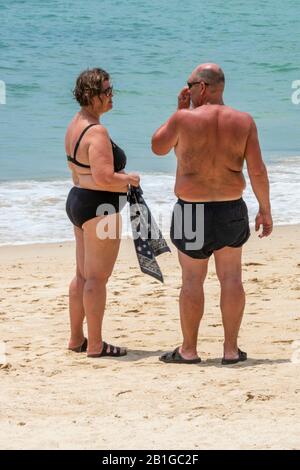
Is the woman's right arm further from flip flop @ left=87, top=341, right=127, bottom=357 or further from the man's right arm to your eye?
flip flop @ left=87, top=341, right=127, bottom=357

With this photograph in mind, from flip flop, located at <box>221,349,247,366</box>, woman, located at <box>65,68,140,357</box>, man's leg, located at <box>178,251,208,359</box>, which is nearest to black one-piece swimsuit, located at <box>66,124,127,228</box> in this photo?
woman, located at <box>65,68,140,357</box>

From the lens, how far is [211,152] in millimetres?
5527

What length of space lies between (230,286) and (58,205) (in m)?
5.98

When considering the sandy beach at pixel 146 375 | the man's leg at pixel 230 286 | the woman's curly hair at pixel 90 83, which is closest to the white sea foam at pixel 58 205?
the sandy beach at pixel 146 375

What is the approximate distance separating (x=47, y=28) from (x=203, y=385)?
25.3m

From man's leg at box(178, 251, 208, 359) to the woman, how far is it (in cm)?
46

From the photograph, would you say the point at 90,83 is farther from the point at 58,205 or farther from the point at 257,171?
the point at 58,205

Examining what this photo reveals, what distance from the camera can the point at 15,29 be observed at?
28.7 meters

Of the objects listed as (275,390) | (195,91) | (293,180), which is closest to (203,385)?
(275,390)

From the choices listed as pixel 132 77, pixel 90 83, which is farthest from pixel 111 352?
pixel 132 77

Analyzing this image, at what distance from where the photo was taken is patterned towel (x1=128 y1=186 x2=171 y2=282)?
585 cm

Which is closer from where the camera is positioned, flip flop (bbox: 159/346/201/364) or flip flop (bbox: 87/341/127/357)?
flip flop (bbox: 159/346/201/364)
